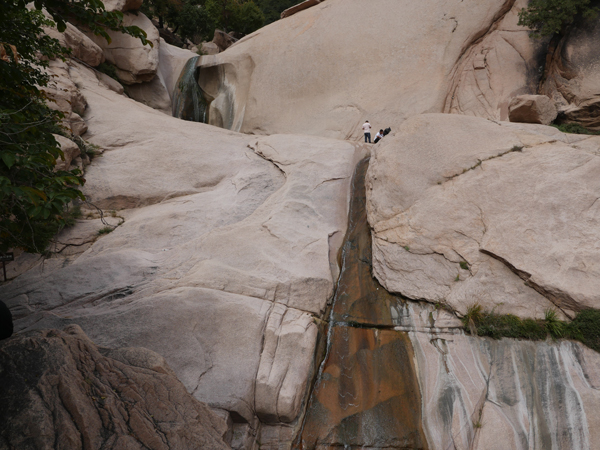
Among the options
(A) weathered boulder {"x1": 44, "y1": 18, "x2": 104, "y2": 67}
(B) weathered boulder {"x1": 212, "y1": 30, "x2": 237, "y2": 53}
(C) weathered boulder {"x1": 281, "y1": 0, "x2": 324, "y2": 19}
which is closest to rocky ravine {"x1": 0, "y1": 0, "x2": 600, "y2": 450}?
(A) weathered boulder {"x1": 44, "y1": 18, "x2": 104, "y2": 67}

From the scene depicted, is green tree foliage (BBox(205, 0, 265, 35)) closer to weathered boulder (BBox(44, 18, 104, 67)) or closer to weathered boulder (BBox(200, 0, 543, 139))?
weathered boulder (BBox(200, 0, 543, 139))

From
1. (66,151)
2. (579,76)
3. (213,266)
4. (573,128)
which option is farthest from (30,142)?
(579,76)

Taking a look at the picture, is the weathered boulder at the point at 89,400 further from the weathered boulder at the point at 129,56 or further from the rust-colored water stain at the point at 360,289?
the weathered boulder at the point at 129,56

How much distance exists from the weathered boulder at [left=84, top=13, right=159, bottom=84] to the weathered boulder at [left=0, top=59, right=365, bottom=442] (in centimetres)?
824

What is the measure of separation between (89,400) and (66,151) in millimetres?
8605

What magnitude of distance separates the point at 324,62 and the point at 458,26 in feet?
20.6

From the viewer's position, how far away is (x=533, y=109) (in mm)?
13961

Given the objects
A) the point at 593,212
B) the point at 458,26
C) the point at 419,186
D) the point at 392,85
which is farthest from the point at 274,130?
the point at 593,212

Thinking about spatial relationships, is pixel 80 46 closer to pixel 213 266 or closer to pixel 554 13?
pixel 213 266

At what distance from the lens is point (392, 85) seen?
711 inches

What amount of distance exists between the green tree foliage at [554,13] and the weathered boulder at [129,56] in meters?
17.7

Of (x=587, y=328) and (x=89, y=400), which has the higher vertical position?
(x=587, y=328)

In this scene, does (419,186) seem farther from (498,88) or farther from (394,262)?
(498,88)

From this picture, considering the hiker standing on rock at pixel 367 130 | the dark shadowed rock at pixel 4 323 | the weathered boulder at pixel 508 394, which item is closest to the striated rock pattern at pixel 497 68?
the hiker standing on rock at pixel 367 130
